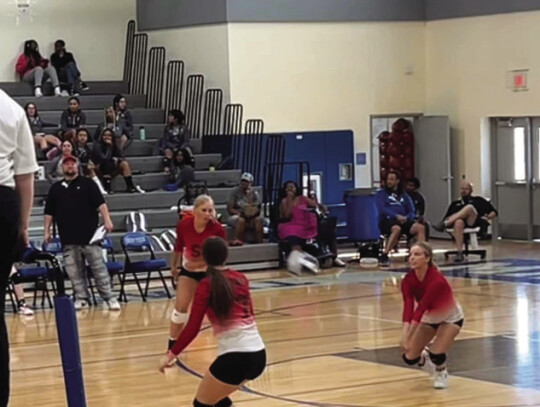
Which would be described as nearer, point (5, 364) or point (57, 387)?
point (5, 364)

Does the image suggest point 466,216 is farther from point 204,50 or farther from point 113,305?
point 113,305

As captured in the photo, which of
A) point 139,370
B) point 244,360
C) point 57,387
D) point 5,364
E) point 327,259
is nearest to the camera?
point 5,364

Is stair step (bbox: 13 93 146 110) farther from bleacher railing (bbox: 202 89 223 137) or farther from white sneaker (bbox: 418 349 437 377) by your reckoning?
white sneaker (bbox: 418 349 437 377)

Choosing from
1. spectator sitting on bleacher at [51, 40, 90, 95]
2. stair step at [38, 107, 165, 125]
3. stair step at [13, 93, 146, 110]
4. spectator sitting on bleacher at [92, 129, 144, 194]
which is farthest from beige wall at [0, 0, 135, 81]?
spectator sitting on bleacher at [92, 129, 144, 194]

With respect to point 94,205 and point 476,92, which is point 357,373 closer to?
point 94,205

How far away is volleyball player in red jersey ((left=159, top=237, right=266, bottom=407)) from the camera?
725 centimetres

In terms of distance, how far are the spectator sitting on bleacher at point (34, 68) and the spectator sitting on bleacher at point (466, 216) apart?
786 centimetres

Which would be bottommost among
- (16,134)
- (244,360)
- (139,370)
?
(139,370)

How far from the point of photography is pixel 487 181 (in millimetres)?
24719

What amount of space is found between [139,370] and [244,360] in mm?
4318

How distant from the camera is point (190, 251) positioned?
11281 millimetres

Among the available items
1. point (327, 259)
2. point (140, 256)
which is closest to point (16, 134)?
point (140, 256)

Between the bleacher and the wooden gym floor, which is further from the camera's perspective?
the bleacher

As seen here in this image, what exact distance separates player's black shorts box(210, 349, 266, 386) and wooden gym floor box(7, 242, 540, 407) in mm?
2124
